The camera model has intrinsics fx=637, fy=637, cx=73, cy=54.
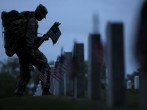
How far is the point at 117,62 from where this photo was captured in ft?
30.1

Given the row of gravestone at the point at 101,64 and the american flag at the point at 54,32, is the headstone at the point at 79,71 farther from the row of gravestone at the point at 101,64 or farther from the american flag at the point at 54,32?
the american flag at the point at 54,32

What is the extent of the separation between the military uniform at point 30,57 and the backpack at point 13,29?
0.48 ft

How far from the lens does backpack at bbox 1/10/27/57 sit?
17281 millimetres

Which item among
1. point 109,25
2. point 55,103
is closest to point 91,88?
point 55,103

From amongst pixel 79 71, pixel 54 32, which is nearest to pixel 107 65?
pixel 79 71

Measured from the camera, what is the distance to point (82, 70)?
500 inches

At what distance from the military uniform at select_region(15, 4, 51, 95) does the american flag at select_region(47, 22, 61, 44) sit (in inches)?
73.6

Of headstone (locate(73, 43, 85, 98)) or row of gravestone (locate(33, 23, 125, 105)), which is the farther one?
headstone (locate(73, 43, 85, 98))

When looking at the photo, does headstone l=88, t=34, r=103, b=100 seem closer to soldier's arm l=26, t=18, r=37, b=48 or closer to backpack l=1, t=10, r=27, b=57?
soldier's arm l=26, t=18, r=37, b=48

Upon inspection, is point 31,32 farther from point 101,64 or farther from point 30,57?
point 101,64

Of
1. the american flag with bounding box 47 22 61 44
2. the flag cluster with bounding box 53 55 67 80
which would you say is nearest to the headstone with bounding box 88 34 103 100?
the flag cluster with bounding box 53 55 67 80

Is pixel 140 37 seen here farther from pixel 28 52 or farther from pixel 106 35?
pixel 28 52

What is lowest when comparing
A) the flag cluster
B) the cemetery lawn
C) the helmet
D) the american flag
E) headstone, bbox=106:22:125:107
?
the cemetery lawn

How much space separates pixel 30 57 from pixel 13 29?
1107mm
